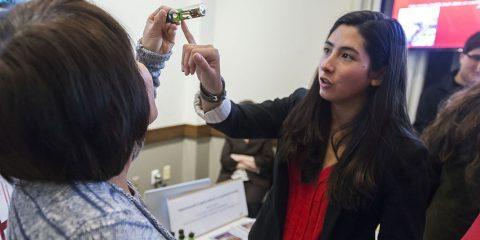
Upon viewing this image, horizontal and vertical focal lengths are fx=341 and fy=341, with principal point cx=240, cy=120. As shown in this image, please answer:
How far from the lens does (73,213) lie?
41 cm

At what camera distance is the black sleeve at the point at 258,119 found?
0.96 metres

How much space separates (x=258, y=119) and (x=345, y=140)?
0.82 feet

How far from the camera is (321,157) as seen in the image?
95 centimetres

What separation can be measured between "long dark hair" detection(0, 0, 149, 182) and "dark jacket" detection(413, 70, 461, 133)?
202 cm

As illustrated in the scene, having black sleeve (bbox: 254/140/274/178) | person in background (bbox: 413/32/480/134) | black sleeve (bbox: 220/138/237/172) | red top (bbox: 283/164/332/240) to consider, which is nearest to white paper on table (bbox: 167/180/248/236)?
red top (bbox: 283/164/332/240)

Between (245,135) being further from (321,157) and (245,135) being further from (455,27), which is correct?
(455,27)

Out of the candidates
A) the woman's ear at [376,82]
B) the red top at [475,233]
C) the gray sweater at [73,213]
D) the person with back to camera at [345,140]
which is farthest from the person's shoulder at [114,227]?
the woman's ear at [376,82]

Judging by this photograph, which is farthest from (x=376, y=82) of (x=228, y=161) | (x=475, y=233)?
(x=228, y=161)

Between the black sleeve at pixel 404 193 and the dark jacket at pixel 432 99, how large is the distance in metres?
1.39

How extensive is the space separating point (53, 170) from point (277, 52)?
2435 mm

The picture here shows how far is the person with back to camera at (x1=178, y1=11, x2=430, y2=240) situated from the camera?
0.82 m

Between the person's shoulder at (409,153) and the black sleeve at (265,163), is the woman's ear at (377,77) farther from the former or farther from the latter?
the black sleeve at (265,163)

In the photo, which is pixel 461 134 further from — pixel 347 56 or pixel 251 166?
pixel 251 166

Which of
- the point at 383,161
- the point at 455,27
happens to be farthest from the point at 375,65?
the point at 455,27
